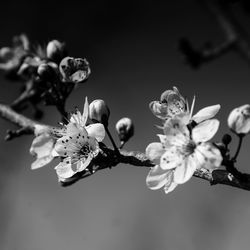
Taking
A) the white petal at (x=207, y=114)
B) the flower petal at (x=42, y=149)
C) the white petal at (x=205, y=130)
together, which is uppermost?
the flower petal at (x=42, y=149)

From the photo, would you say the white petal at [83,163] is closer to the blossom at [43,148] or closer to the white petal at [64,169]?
the white petal at [64,169]

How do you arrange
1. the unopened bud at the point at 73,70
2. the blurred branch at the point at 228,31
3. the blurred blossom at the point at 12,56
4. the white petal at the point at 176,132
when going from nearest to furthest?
1. the white petal at the point at 176,132
2. the unopened bud at the point at 73,70
3. the blurred blossom at the point at 12,56
4. the blurred branch at the point at 228,31

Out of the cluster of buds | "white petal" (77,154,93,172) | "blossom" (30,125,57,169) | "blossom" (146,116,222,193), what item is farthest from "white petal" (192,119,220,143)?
the cluster of buds

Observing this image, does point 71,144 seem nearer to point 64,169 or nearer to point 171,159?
point 64,169

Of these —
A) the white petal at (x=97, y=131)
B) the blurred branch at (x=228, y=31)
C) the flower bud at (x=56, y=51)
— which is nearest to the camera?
the white petal at (x=97, y=131)

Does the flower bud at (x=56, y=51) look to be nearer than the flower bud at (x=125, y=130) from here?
No

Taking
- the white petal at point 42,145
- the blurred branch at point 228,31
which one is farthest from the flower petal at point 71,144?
the blurred branch at point 228,31

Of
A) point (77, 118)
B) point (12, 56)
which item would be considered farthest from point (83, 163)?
point (12, 56)
